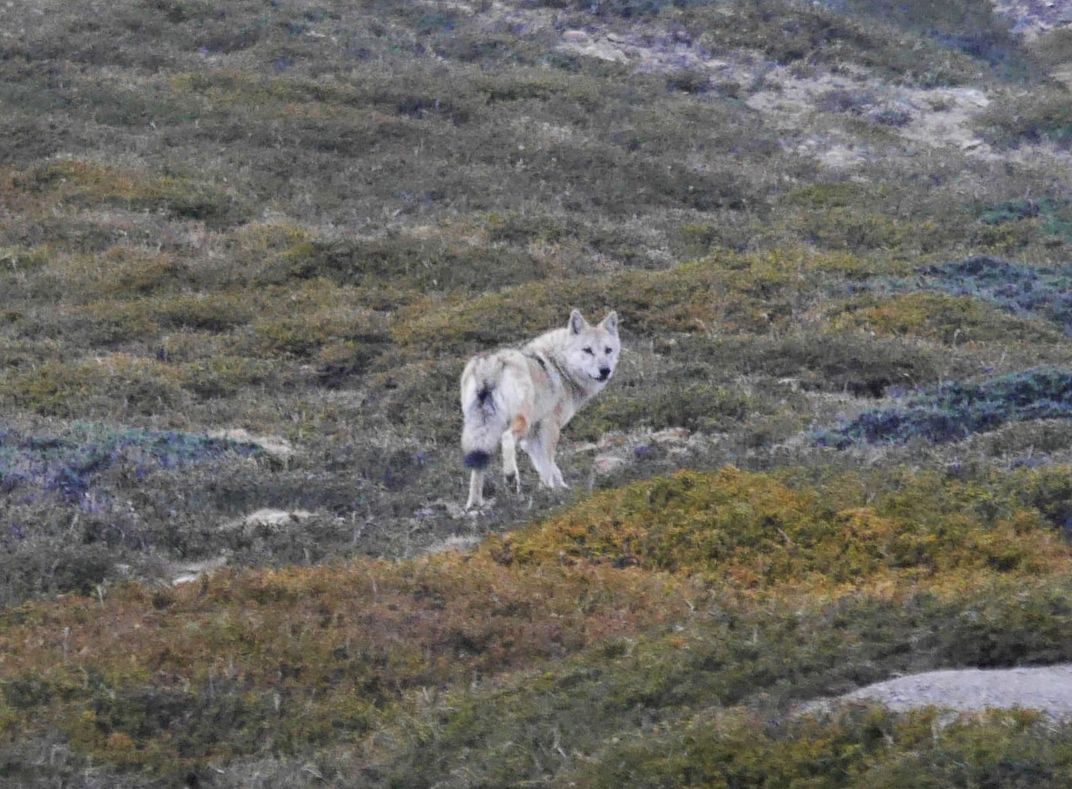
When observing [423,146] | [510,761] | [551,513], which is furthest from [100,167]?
[510,761]

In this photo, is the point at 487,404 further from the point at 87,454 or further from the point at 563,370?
the point at 87,454

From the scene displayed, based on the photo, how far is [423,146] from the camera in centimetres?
3241

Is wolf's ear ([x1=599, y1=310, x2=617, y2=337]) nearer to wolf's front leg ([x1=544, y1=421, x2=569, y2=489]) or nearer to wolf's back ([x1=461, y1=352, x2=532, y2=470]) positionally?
wolf's front leg ([x1=544, y1=421, x2=569, y2=489])

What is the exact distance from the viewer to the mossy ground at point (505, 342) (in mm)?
7461

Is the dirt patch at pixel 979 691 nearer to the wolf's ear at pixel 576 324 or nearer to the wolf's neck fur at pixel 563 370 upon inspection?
the wolf's neck fur at pixel 563 370

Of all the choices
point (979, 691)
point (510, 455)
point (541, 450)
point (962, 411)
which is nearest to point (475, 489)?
point (510, 455)

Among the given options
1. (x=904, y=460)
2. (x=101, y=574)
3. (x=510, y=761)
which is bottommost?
(x=101, y=574)

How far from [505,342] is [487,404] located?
26.1 feet

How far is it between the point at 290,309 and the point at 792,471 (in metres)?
12.5

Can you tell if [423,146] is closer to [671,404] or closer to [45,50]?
A: [45,50]

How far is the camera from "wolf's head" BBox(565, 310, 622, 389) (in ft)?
49.7

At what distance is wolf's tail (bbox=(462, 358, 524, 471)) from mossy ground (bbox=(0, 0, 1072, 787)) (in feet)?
2.39

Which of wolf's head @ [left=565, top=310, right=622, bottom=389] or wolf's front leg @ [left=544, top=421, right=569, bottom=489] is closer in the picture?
wolf's front leg @ [left=544, top=421, right=569, bottom=489]

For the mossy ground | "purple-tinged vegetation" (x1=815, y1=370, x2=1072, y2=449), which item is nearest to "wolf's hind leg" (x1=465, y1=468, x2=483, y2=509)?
the mossy ground
